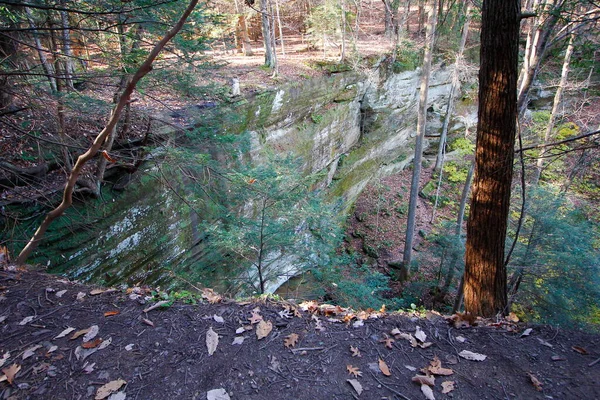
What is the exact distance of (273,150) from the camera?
1046 centimetres

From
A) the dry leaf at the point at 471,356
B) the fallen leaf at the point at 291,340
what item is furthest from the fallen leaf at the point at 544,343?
the fallen leaf at the point at 291,340

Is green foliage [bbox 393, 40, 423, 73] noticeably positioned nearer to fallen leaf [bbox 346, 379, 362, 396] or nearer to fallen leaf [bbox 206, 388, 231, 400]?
fallen leaf [bbox 346, 379, 362, 396]

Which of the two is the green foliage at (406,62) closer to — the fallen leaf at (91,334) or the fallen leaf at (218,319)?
the fallen leaf at (218,319)

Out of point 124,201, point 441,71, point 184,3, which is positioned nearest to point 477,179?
point 184,3

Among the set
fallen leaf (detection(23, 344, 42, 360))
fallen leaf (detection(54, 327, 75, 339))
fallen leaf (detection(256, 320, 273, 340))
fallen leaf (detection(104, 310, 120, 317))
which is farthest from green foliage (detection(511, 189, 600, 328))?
fallen leaf (detection(23, 344, 42, 360))

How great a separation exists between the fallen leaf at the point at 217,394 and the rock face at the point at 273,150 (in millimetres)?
4392

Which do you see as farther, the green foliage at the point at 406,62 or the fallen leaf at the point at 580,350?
the green foliage at the point at 406,62

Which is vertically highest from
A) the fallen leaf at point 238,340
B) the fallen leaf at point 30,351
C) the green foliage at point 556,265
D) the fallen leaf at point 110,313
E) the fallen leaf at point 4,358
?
the fallen leaf at point 4,358

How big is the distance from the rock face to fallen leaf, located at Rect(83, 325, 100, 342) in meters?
3.13

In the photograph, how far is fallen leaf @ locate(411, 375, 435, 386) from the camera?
2.23m

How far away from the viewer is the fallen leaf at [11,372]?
211 centimetres

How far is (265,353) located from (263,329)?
0.26 m

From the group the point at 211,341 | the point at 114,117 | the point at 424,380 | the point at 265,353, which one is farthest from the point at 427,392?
the point at 114,117

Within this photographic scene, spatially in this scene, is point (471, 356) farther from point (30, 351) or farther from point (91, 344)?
point (30, 351)
